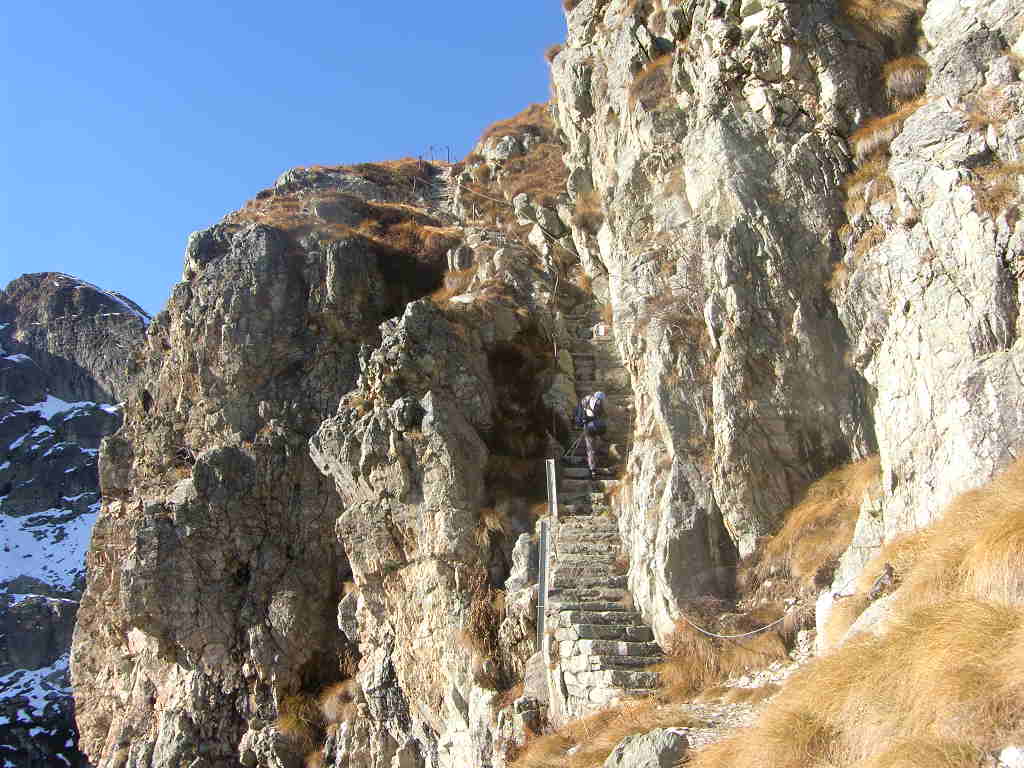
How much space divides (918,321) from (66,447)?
240ft

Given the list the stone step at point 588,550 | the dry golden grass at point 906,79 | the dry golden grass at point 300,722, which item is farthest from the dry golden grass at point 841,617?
A: the dry golden grass at point 300,722

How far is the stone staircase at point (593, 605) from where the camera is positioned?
13.8 metres

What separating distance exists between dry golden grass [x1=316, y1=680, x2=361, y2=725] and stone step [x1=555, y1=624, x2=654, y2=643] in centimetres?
744

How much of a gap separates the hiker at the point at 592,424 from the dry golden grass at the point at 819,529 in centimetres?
551

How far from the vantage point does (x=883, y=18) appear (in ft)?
54.9

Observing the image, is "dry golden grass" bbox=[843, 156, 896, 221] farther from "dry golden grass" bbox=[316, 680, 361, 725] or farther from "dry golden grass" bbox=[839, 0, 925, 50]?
"dry golden grass" bbox=[316, 680, 361, 725]

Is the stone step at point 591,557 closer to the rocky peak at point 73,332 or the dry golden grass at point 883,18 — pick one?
the dry golden grass at point 883,18

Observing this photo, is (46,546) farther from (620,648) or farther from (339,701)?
(620,648)

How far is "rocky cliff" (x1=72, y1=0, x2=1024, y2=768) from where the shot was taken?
13.3 meters

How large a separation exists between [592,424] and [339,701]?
826cm

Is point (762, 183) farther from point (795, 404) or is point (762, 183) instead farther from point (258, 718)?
point (258, 718)

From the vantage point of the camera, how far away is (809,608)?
12.5 m

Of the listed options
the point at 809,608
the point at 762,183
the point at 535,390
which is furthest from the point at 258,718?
the point at 762,183


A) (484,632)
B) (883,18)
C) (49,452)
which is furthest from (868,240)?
(49,452)
